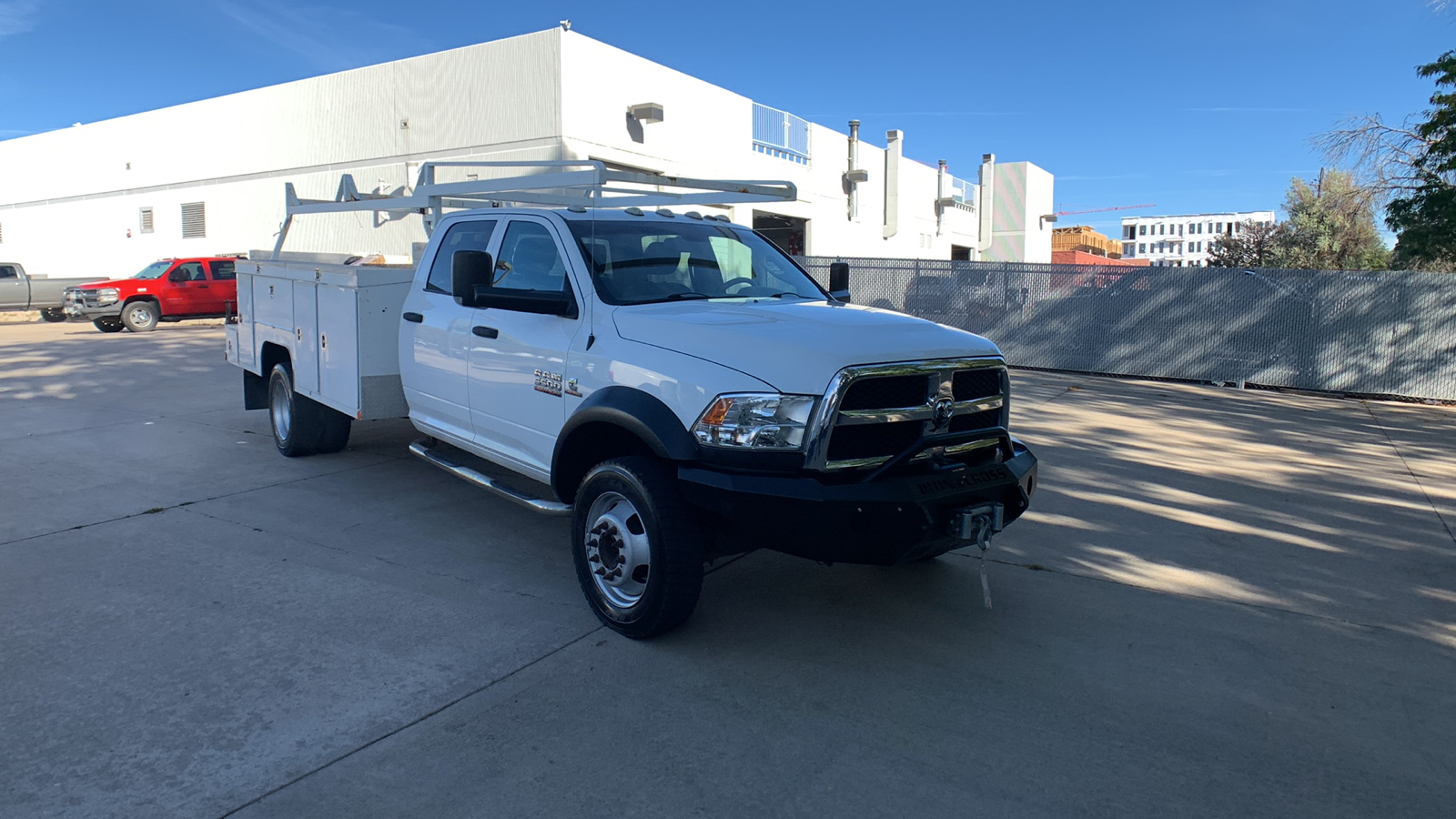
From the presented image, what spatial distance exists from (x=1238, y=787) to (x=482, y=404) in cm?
423

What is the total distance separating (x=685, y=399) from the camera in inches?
164

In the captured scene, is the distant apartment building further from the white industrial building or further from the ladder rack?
the ladder rack

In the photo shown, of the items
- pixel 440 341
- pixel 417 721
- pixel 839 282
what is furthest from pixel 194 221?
pixel 417 721

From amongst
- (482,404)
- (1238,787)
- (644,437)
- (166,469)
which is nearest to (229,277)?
(166,469)

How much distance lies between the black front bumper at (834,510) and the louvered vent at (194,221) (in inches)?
1260

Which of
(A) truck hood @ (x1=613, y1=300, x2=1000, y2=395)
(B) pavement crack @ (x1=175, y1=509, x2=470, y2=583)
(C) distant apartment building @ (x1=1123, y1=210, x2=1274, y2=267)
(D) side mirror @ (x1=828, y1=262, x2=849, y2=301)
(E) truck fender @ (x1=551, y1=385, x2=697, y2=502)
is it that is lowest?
(B) pavement crack @ (x1=175, y1=509, x2=470, y2=583)

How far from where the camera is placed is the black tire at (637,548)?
412 cm

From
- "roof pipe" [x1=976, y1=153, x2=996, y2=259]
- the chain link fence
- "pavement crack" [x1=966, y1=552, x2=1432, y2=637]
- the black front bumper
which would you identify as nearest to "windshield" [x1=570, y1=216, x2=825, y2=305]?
the black front bumper

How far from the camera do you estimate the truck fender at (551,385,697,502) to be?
414 cm

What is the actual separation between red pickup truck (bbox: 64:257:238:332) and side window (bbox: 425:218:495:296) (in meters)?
18.3

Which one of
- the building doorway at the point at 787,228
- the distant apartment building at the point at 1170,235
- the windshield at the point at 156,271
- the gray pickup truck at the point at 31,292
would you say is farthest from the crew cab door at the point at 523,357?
the distant apartment building at the point at 1170,235

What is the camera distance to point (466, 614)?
4.68 meters

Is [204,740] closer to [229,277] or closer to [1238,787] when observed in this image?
[1238,787]

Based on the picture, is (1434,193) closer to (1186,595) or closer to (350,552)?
(1186,595)
